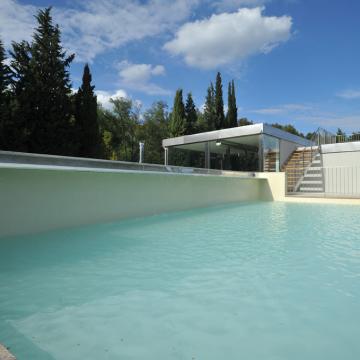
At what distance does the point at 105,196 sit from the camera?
6613 mm

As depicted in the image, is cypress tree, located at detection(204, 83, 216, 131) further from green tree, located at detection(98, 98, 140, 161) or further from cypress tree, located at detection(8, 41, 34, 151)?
cypress tree, located at detection(8, 41, 34, 151)

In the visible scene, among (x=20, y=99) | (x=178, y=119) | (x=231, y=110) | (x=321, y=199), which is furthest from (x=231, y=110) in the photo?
(x=20, y=99)

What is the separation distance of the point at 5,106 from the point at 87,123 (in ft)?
16.6

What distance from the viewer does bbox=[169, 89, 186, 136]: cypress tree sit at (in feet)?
80.5

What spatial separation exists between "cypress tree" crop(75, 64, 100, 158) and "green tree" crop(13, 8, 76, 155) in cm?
111

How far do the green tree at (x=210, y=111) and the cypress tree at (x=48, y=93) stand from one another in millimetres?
14140

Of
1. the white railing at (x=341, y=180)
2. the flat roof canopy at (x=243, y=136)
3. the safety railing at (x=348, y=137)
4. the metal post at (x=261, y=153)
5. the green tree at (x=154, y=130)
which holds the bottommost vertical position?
the white railing at (x=341, y=180)

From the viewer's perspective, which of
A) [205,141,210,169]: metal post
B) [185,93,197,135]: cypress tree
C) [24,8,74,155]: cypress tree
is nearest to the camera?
[24,8,74,155]: cypress tree

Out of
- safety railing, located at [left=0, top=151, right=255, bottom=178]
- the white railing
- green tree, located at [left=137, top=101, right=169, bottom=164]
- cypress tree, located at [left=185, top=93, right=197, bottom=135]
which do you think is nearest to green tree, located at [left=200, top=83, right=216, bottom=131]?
cypress tree, located at [left=185, top=93, right=197, bottom=135]

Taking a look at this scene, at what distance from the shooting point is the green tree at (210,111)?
27344 millimetres

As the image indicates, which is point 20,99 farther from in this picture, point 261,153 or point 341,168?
point 341,168

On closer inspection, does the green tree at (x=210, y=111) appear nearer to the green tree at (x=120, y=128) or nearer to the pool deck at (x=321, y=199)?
the green tree at (x=120, y=128)

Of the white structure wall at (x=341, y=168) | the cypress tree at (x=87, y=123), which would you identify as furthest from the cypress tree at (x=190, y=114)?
the white structure wall at (x=341, y=168)

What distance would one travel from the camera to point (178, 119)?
24641 millimetres
